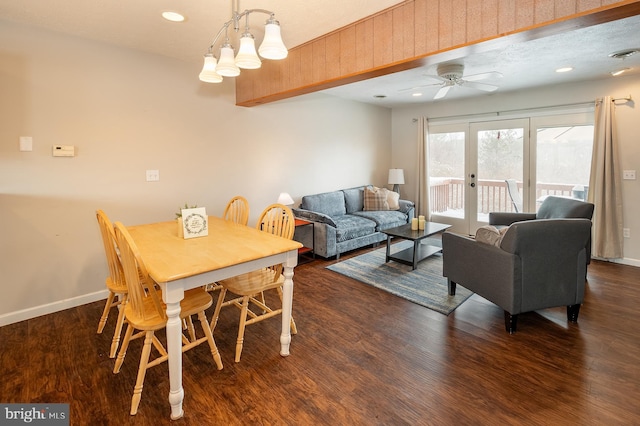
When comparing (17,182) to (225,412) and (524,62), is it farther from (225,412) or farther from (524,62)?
(524,62)

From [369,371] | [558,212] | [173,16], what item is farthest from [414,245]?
[173,16]

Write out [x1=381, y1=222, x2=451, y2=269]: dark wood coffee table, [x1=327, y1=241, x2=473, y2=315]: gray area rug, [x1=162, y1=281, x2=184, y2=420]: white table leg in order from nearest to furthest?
1. [x1=162, y1=281, x2=184, y2=420]: white table leg
2. [x1=327, y1=241, x2=473, y2=315]: gray area rug
3. [x1=381, y1=222, x2=451, y2=269]: dark wood coffee table

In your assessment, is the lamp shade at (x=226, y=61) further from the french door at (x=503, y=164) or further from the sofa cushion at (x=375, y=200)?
the french door at (x=503, y=164)

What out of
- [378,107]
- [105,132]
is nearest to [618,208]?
[378,107]

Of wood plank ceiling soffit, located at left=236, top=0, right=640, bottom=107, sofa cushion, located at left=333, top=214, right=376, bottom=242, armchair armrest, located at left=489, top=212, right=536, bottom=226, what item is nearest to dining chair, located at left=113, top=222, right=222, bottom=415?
wood plank ceiling soffit, located at left=236, top=0, right=640, bottom=107

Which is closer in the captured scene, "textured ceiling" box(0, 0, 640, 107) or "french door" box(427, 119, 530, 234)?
"textured ceiling" box(0, 0, 640, 107)

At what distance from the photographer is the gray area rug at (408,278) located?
317cm

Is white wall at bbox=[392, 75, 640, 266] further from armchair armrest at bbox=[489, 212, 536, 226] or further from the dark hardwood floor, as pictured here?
the dark hardwood floor

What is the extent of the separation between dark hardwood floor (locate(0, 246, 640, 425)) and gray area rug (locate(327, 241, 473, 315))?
20 cm

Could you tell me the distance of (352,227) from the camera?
4.68 metres

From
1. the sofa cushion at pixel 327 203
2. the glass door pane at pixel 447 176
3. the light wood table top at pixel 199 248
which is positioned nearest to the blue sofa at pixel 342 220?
the sofa cushion at pixel 327 203

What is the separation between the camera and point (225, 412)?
5.87 ft

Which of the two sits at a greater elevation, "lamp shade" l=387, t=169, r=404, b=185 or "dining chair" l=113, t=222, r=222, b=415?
Result: "lamp shade" l=387, t=169, r=404, b=185

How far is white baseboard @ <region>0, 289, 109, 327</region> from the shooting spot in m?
2.78
